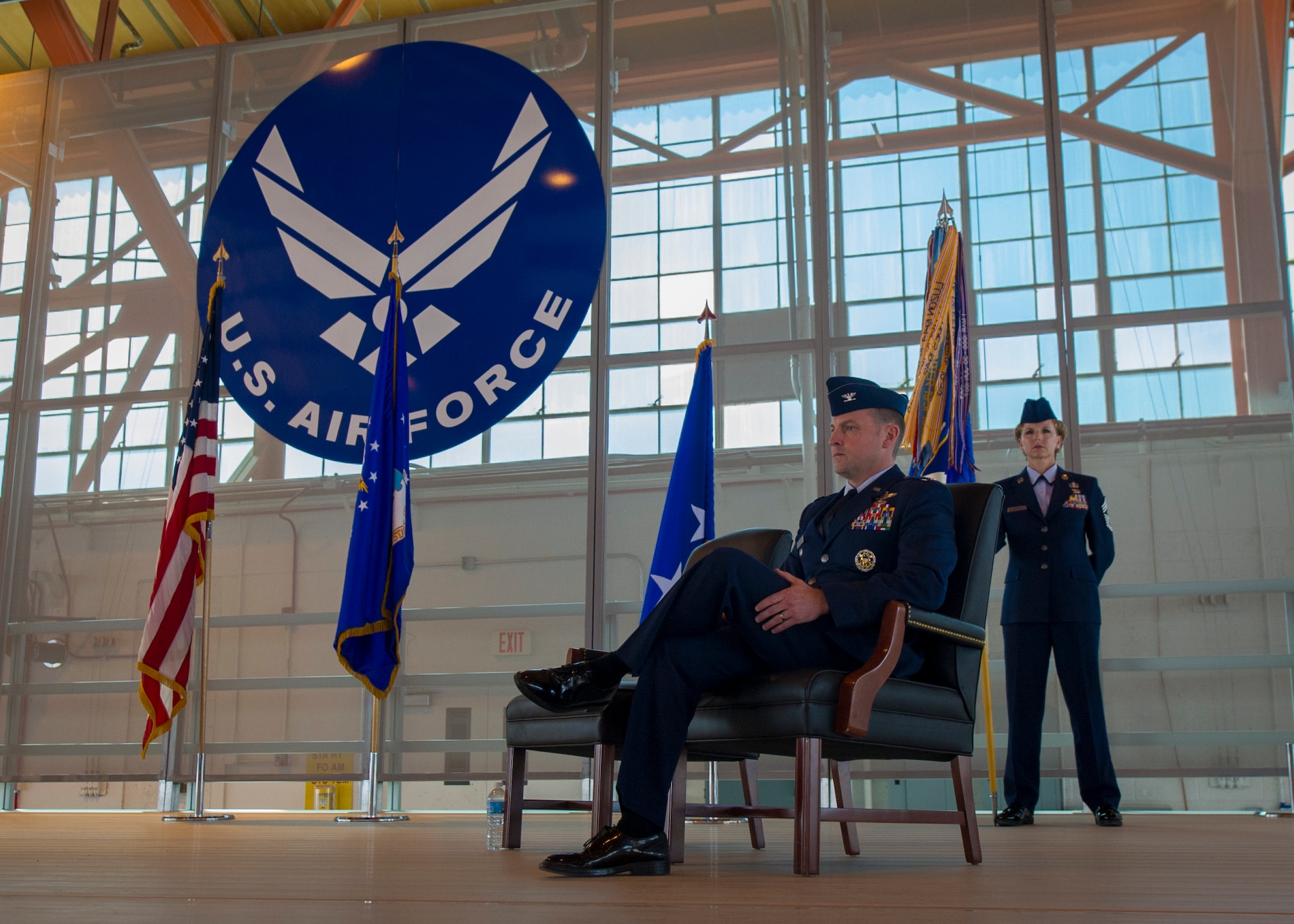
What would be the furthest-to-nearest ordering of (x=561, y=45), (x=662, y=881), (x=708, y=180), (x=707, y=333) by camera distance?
1. (x=561, y=45)
2. (x=708, y=180)
3. (x=707, y=333)
4. (x=662, y=881)

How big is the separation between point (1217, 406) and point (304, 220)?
4.62 m

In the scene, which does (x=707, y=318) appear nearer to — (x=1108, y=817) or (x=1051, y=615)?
(x=1051, y=615)

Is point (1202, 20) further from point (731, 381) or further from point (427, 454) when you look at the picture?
point (427, 454)

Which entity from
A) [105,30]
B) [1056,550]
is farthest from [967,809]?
[105,30]

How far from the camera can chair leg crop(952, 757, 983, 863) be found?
2.43 metres

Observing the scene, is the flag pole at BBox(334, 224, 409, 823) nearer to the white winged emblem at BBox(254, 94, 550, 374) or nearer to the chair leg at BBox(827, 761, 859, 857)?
the white winged emblem at BBox(254, 94, 550, 374)

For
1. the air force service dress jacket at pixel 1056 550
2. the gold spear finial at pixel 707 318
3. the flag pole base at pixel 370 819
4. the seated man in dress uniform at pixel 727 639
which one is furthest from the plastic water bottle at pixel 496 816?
the gold spear finial at pixel 707 318

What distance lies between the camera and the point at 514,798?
3002mm

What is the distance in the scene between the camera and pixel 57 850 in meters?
2.95

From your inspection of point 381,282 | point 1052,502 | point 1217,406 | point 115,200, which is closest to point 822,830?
point 1052,502

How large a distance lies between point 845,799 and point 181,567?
290 cm

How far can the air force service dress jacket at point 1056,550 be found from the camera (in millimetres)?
4129

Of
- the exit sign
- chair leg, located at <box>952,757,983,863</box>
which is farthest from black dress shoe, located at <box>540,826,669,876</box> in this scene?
the exit sign

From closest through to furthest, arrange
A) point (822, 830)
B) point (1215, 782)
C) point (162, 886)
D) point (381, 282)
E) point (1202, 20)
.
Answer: point (162, 886) < point (822, 830) < point (1215, 782) < point (1202, 20) < point (381, 282)
